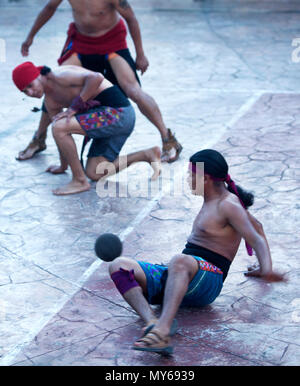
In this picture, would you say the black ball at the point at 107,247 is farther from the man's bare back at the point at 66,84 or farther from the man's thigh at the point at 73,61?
the man's thigh at the point at 73,61

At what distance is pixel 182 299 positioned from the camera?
12.1 ft

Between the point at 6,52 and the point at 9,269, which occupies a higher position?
the point at 9,269

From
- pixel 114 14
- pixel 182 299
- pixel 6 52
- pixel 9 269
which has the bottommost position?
pixel 6 52

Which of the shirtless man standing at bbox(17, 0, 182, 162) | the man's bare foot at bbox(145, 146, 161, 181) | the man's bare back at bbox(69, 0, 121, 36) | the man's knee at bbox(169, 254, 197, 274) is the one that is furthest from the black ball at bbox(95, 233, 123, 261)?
the man's bare back at bbox(69, 0, 121, 36)

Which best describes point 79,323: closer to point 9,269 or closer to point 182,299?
point 182,299

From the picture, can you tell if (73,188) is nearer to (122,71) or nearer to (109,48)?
(122,71)

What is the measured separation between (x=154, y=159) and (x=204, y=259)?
2.19m

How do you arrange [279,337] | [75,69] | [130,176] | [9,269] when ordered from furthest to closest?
1. [130,176]
2. [75,69]
3. [9,269]
4. [279,337]

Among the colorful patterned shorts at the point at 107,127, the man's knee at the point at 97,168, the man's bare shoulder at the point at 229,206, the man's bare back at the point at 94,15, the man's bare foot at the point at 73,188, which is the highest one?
the man's bare back at the point at 94,15

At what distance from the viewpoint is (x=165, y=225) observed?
201 inches

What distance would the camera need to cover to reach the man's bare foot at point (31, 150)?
6.61 meters

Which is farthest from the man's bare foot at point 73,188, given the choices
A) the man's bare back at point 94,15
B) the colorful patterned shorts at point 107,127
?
the man's bare back at point 94,15

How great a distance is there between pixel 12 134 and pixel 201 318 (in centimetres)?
406

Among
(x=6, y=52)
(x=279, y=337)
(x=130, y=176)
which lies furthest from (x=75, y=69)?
(x=6, y=52)
